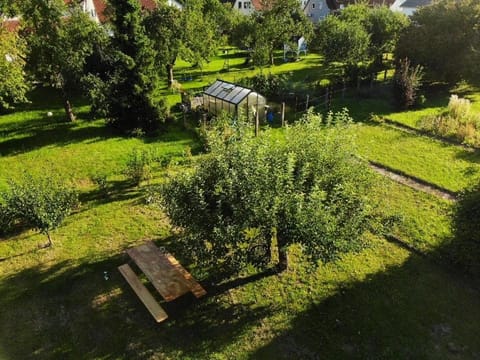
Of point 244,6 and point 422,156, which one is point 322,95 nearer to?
point 422,156

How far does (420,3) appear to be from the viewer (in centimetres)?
6012

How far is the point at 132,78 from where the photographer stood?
22328 mm

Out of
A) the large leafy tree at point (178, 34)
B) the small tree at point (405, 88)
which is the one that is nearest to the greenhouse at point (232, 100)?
the large leafy tree at point (178, 34)

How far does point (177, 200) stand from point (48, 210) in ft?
18.4

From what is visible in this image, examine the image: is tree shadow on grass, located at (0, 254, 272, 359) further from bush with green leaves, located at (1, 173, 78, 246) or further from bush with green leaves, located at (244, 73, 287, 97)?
bush with green leaves, located at (244, 73, 287, 97)

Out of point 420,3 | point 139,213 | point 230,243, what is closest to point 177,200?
point 230,243

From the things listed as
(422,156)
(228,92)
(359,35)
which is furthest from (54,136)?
(359,35)

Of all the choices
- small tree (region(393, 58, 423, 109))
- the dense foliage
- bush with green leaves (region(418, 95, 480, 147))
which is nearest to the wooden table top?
bush with green leaves (region(418, 95, 480, 147))

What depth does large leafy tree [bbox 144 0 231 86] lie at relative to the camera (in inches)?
1123

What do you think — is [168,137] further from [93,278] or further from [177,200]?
[177,200]

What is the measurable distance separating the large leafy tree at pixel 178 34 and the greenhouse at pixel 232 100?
197 inches

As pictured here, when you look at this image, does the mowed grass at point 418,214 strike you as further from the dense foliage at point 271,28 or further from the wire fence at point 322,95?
the dense foliage at point 271,28

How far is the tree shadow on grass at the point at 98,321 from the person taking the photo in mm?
10023

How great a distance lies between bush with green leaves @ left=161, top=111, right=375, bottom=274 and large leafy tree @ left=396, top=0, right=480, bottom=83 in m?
21.9
